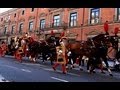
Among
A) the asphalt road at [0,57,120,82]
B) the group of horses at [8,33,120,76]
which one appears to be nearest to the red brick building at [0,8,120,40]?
the group of horses at [8,33,120,76]

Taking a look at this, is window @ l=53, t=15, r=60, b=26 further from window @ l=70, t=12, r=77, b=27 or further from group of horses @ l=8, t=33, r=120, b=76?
group of horses @ l=8, t=33, r=120, b=76

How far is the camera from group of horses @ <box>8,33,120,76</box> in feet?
46.6

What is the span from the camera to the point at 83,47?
16.2 metres

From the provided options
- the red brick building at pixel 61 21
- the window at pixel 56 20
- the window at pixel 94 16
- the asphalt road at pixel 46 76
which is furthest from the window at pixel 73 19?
the asphalt road at pixel 46 76

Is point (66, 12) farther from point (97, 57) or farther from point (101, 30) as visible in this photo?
point (97, 57)

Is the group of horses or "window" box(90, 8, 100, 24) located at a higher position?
"window" box(90, 8, 100, 24)

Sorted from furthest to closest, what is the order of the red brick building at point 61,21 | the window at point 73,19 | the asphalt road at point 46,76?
the window at point 73,19 → the red brick building at point 61,21 → the asphalt road at point 46,76

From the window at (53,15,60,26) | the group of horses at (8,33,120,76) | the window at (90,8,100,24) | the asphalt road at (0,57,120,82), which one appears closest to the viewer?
the asphalt road at (0,57,120,82)

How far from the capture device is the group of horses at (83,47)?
14219mm

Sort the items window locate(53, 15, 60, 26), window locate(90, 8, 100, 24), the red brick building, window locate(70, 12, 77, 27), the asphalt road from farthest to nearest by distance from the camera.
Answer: window locate(53, 15, 60, 26) → window locate(70, 12, 77, 27) → window locate(90, 8, 100, 24) → the red brick building → the asphalt road

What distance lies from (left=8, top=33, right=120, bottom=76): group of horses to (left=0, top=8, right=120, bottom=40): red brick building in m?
5.94

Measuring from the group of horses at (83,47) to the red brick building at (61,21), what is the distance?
594cm

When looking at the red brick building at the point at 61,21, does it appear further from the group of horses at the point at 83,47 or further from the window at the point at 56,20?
the group of horses at the point at 83,47
